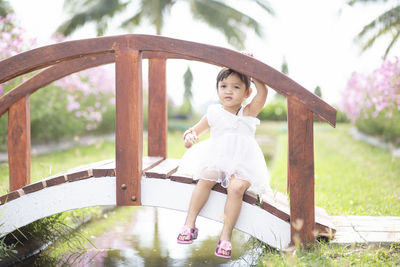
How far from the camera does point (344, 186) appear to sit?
6.27 metres

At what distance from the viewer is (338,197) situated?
5.34 metres

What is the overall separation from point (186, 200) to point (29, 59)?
141 cm

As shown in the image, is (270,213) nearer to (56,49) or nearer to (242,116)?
(242,116)

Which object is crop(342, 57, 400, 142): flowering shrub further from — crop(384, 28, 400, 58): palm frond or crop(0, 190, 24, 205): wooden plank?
crop(0, 190, 24, 205): wooden plank

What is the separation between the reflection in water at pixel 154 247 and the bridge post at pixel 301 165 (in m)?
0.73

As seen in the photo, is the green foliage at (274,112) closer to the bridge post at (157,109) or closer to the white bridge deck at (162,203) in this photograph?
the bridge post at (157,109)

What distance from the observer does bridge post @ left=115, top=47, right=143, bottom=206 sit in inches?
119

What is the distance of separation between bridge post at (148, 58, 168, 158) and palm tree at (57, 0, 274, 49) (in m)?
10.3

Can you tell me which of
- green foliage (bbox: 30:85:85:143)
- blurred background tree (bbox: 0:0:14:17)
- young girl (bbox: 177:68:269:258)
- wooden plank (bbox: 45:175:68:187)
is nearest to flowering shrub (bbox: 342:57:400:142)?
young girl (bbox: 177:68:269:258)

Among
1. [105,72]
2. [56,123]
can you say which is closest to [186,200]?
[56,123]

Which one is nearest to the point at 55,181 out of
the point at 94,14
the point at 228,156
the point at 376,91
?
the point at 228,156

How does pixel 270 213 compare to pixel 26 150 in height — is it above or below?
below

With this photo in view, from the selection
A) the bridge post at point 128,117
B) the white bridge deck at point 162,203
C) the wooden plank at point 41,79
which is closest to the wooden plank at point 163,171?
the white bridge deck at point 162,203

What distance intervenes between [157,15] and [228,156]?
12218 millimetres
